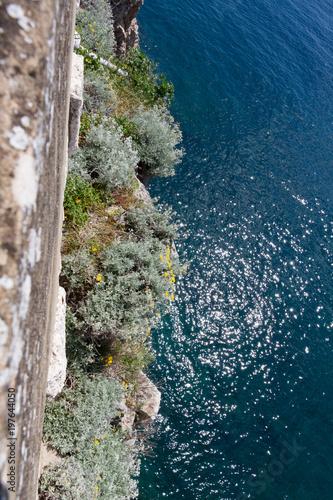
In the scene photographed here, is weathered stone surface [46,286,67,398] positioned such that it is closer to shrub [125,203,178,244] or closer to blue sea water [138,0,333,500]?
shrub [125,203,178,244]

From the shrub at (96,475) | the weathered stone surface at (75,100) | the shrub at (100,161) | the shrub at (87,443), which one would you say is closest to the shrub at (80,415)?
the shrub at (87,443)

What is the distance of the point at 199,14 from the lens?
22.2m

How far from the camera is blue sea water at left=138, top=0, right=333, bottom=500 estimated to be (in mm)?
9680

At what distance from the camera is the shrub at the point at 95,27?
9.89m

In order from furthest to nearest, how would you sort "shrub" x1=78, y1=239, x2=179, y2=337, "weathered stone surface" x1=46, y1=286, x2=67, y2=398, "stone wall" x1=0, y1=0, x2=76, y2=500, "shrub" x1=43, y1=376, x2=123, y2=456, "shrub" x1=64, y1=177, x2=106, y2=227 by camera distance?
"shrub" x1=64, y1=177, x2=106, y2=227
"shrub" x1=78, y1=239, x2=179, y2=337
"shrub" x1=43, y1=376, x2=123, y2=456
"weathered stone surface" x1=46, y1=286, x2=67, y2=398
"stone wall" x1=0, y1=0, x2=76, y2=500

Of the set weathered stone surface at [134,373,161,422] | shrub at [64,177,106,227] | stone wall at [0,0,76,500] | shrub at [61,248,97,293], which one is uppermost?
stone wall at [0,0,76,500]

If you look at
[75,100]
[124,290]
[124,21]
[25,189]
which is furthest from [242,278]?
[25,189]

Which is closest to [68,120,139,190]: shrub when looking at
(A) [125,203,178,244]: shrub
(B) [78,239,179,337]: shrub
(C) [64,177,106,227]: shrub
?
(C) [64,177,106,227]: shrub

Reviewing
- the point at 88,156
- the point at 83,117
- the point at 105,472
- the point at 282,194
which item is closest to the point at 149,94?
the point at 83,117

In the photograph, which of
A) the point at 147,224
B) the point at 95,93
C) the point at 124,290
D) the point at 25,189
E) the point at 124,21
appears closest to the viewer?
the point at 25,189

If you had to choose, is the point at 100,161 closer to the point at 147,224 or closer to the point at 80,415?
Result: the point at 147,224

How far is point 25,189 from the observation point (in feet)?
4.29

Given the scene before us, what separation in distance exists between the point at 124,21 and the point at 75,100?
10059mm

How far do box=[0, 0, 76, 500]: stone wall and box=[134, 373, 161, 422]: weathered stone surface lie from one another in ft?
25.2
